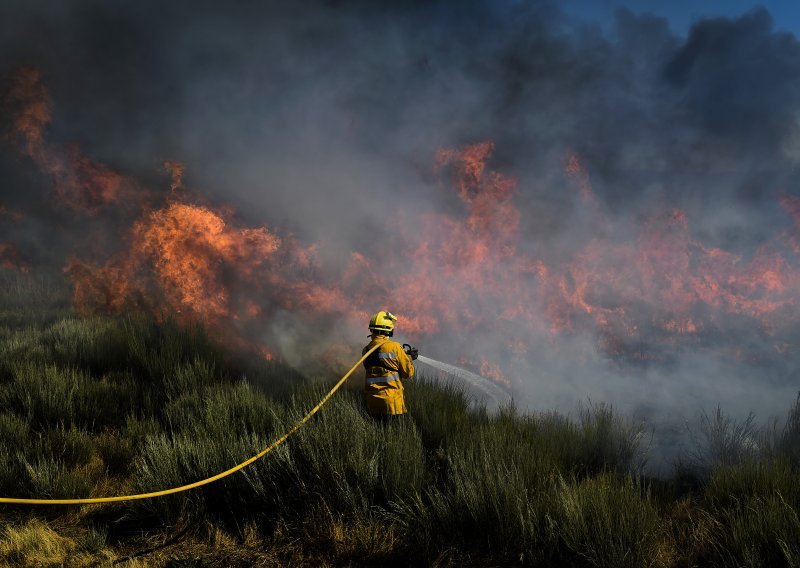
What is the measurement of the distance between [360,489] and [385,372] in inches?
56.2

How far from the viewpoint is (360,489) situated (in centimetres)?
386

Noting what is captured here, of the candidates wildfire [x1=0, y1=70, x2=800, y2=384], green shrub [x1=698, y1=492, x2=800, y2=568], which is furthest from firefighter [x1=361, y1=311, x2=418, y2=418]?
wildfire [x1=0, y1=70, x2=800, y2=384]

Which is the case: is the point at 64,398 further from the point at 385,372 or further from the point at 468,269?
the point at 468,269

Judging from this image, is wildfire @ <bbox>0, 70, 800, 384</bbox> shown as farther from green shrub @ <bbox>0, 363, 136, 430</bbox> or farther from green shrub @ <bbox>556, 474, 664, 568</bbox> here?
green shrub @ <bbox>556, 474, 664, 568</bbox>

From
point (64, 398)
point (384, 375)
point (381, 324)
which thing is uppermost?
point (381, 324)

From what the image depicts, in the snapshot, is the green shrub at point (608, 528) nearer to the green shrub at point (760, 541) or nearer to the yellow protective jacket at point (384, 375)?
the green shrub at point (760, 541)

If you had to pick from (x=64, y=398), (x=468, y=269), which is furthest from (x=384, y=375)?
(x=468, y=269)

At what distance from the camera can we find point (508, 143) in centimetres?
1641

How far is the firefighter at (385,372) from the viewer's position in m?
5.06

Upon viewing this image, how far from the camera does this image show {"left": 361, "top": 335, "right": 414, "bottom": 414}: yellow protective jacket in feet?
16.6

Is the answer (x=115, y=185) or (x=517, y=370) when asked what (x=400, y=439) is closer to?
(x=517, y=370)

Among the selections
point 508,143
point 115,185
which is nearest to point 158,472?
point 115,185

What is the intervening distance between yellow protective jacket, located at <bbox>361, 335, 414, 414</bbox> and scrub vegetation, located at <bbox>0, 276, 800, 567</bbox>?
0.23m

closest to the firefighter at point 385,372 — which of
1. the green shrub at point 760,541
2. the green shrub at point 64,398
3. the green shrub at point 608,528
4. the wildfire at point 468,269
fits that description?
the green shrub at point 608,528
